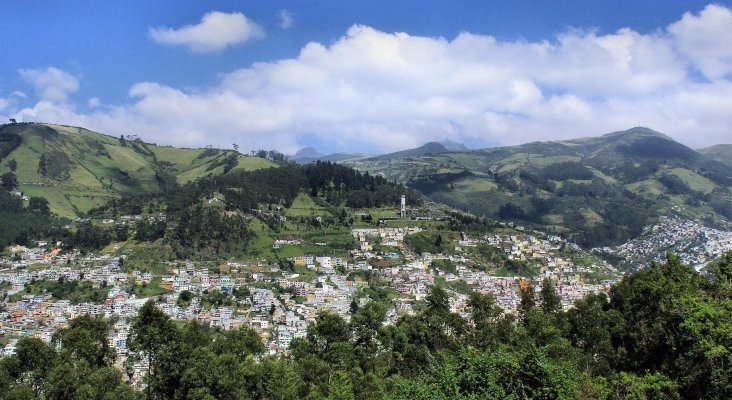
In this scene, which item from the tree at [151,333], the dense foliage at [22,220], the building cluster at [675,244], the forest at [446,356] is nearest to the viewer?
the forest at [446,356]

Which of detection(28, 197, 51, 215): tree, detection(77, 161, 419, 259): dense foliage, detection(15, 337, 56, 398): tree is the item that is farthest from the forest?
detection(28, 197, 51, 215): tree

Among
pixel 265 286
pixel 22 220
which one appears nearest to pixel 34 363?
pixel 265 286

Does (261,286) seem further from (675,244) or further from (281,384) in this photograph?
(675,244)

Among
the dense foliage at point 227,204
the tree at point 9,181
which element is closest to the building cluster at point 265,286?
the dense foliage at point 227,204

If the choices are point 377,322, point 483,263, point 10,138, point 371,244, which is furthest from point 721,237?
point 10,138

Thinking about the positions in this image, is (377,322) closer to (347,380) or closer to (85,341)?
(347,380)

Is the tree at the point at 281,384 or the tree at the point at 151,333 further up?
the tree at the point at 151,333

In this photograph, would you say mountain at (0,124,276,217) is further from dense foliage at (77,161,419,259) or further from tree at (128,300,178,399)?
tree at (128,300,178,399)

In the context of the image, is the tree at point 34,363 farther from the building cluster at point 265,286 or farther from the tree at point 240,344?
the building cluster at point 265,286
